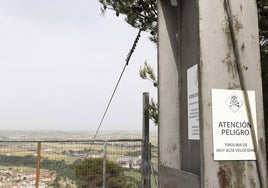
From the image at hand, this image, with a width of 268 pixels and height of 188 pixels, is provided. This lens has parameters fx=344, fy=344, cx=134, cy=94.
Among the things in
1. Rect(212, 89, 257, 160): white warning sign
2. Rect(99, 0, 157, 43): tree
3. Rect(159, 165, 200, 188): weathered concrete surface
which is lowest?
Rect(159, 165, 200, 188): weathered concrete surface

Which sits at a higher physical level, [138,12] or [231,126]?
[138,12]

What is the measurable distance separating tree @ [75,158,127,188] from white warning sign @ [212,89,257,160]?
559 cm

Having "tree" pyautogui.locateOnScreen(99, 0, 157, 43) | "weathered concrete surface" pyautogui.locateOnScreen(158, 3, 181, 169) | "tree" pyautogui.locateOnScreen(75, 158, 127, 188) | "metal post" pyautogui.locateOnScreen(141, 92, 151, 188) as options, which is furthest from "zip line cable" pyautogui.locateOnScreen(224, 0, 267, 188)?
"tree" pyautogui.locateOnScreen(75, 158, 127, 188)

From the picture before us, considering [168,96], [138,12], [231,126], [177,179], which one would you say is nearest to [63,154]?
[138,12]

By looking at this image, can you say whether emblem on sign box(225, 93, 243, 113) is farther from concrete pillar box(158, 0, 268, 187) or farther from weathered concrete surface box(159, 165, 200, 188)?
weathered concrete surface box(159, 165, 200, 188)

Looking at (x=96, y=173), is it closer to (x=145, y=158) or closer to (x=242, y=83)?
(x=145, y=158)

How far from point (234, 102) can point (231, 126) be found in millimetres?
152

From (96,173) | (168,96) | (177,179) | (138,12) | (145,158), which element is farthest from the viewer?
(96,173)

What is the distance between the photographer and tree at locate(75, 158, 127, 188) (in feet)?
24.6

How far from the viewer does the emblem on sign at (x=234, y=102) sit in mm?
2129

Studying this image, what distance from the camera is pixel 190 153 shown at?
A: 247 centimetres

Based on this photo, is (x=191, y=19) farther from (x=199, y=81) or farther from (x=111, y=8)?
(x=111, y=8)

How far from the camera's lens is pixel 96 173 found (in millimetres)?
7723

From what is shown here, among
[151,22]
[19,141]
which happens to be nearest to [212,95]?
[151,22]
